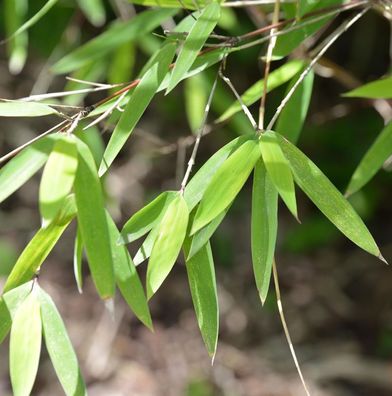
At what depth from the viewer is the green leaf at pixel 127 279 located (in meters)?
0.81

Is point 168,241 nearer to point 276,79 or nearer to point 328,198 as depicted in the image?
point 328,198

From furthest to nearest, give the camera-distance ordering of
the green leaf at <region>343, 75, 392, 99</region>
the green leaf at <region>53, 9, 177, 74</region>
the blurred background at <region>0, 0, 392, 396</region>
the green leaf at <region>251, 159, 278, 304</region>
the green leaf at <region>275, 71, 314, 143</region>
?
1. the blurred background at <region>0, 0, 392, 396</region>
2. the green leaf at <region>53, 9, 177, 74</region>
3. the green leaf at <region>275, 71, 314, 143</region>
4. the green leaf at <region>343, 75, 392, 99</region>
5. the green leaf at <region>251, 159, 278, 304</region>

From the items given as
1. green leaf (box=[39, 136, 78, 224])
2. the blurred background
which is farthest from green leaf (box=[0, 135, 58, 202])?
the blurred background

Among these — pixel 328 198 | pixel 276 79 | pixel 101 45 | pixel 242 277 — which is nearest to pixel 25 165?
pixel 328 198

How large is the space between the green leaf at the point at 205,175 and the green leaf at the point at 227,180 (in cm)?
2

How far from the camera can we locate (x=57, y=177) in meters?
0.70

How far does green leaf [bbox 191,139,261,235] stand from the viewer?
78 cm

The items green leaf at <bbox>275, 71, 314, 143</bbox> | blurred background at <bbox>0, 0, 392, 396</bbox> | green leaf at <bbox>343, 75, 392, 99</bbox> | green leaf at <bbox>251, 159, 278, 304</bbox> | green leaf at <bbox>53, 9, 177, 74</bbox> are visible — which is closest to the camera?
green leaf at <bbox>251, 159, 278, 304</bbox>

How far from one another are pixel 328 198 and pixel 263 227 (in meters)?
0.07

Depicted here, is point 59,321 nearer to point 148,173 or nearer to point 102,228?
point 102,228

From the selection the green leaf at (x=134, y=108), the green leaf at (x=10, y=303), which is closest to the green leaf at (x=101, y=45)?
the green leaf at (x=134, y=108)

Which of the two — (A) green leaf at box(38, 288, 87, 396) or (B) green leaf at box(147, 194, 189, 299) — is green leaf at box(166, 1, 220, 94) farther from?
(A) green leaf at box(38, 288, 87, 396)

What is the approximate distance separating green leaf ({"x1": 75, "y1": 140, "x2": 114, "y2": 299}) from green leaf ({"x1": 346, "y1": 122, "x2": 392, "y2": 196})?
402mm

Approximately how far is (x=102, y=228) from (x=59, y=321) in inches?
6.1
